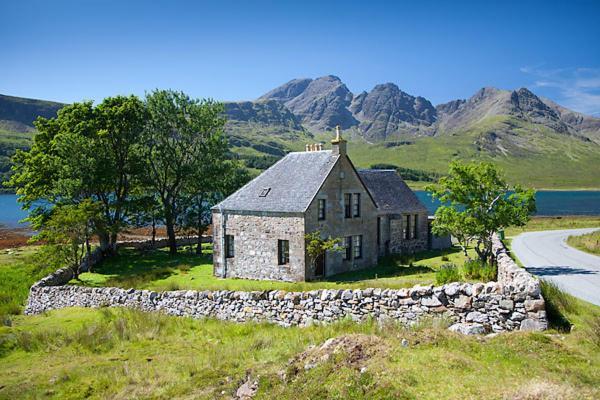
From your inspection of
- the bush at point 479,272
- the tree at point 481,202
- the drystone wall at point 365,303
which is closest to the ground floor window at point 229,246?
the drystone wall at point 365,303

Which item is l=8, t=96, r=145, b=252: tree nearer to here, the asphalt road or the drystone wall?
the drystone wall

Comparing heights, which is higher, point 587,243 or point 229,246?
point 229,246

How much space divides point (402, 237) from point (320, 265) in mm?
10701

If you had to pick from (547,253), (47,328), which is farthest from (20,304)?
(547,253)

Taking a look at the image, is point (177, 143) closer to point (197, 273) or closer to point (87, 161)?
point (87, 161)

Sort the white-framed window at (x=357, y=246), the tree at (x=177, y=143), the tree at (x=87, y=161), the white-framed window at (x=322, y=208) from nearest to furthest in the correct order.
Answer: the white-framed window at (x=322, y=208) → the white-framed window at (x=357, y=246) → the tree at (x=87, y=161) → the tree at (x=177, y=143)

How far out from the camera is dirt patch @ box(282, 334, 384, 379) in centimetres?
936

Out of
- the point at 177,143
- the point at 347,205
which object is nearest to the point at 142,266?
the point at 177,143

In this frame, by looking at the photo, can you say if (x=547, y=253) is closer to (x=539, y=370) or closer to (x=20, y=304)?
(x=539, y=370)

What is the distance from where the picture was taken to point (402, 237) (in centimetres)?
3478

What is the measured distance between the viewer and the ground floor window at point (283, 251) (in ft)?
84.9

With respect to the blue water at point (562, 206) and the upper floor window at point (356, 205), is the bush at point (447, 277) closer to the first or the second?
the upper floor window at point (356, 205)

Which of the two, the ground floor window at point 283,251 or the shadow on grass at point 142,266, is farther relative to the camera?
the shadow on grass at point 142,266

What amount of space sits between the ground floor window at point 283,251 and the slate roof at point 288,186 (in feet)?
6.45
